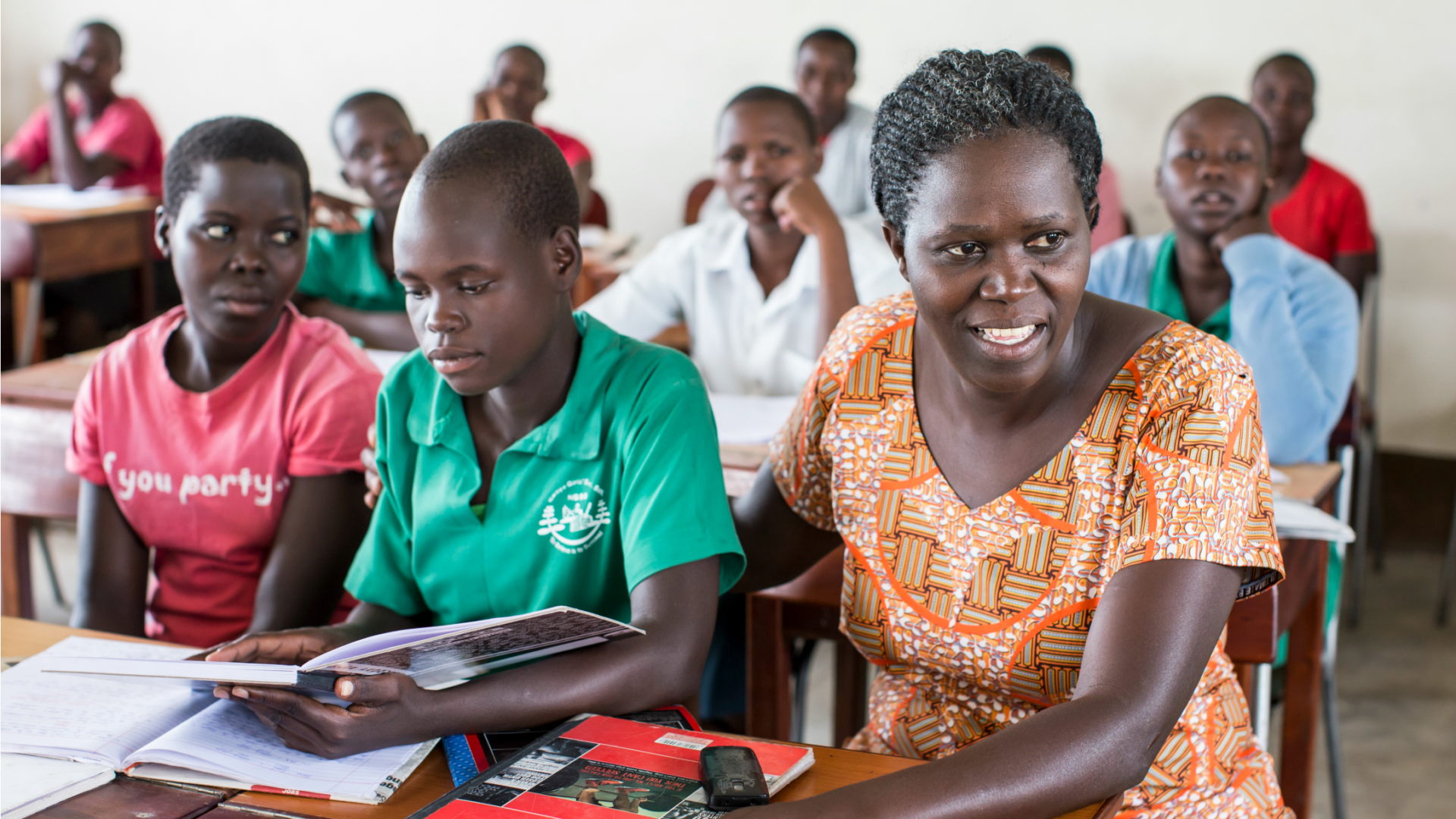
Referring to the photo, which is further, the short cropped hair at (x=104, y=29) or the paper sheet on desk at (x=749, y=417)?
the short cropped hair at (x=104, y=29)

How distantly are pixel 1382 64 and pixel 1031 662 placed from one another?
384 centimetres

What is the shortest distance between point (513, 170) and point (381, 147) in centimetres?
173

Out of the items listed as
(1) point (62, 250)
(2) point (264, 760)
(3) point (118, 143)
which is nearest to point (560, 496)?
(2) point (264, 760)

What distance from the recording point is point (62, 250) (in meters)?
4.19

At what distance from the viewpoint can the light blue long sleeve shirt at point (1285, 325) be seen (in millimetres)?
2086

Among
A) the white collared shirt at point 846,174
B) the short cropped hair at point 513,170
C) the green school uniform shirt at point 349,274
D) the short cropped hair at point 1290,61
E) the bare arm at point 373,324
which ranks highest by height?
the short cropped hair at point 1290,61

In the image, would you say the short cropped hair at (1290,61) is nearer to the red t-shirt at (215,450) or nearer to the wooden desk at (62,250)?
the red t-shirt at (215,450)

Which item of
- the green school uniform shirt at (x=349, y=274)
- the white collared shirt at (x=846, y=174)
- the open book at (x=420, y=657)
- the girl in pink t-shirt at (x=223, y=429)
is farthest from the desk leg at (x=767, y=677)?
the white collared shirt at (x=846, y=174)

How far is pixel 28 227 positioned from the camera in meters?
4.04

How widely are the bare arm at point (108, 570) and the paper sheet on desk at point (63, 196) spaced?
3205 millimetres

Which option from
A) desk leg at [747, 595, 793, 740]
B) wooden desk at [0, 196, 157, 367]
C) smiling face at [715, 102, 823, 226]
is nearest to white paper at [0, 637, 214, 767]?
desk leg at [747, 595, 793, 740]

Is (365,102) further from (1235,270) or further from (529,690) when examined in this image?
(529,690)

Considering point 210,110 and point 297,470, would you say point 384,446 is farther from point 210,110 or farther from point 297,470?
point 210,110

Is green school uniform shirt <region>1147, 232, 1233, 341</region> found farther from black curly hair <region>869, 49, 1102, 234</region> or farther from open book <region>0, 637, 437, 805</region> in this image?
open book <region>0, 637, 437, 805</region>
